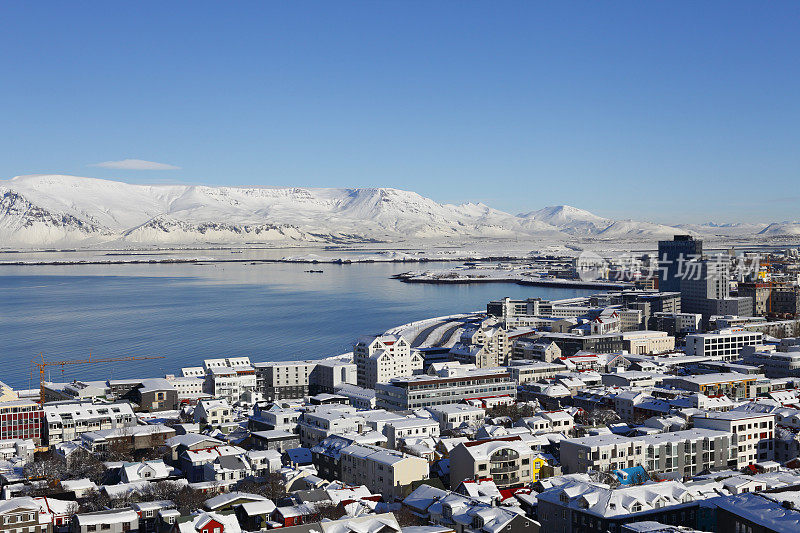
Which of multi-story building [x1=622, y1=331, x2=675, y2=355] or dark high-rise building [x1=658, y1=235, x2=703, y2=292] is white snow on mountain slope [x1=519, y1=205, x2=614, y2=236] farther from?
multi-story building [x1=622, y1=331, x2=675, y2=355]

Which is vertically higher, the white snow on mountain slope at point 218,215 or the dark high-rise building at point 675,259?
the white snow on mountain slope at point 218,215

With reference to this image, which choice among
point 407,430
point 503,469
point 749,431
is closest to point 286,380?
point 407,430

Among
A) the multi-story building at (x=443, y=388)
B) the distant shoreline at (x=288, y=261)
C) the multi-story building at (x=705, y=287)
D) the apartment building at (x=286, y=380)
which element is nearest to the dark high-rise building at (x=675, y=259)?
the multi-story building at (x=705, y=287)

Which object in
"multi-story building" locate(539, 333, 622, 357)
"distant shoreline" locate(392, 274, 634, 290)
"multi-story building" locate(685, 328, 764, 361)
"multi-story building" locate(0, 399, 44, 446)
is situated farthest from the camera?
"distant shoreline" locate(392, 274, 634, 290)

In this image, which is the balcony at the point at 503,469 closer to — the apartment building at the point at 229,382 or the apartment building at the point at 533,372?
the apartment building at the point at 533,372

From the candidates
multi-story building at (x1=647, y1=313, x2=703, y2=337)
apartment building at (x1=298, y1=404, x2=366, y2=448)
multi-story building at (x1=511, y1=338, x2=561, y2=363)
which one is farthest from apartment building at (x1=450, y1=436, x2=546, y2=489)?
multi-story building at (x1=647, y1=313, x2=703, y2=337)
